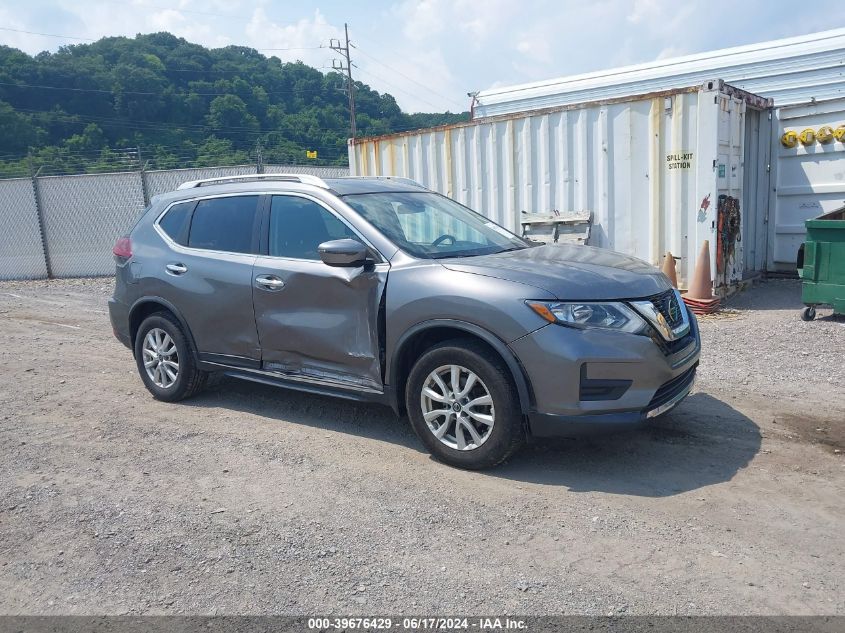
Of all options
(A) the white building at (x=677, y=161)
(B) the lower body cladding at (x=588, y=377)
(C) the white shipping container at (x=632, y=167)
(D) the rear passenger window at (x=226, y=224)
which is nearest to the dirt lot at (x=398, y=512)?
(B) the lower body cladding at (x=588, y=377)

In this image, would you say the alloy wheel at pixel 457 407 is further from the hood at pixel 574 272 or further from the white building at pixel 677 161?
the white building at pixel 677 161

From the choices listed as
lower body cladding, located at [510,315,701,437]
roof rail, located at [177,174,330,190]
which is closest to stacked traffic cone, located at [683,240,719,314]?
lower body cladding, located at [510,315,701,437]

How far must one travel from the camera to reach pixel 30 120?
3925 cm

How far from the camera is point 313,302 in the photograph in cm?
505

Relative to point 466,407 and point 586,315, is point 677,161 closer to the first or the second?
point 586,315

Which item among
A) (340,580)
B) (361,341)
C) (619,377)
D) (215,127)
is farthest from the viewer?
(215,127)

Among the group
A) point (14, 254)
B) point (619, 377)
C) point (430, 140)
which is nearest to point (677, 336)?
point (619, 377)

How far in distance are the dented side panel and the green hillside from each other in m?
32.5

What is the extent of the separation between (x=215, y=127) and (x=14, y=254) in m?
29.7

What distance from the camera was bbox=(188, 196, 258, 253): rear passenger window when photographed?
5582mm

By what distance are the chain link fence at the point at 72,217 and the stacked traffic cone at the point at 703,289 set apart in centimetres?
980

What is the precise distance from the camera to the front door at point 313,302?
482 centimetres

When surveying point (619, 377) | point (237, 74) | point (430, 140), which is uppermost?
point (237, 74)

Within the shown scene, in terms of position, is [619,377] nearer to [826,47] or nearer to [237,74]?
[826,47]
